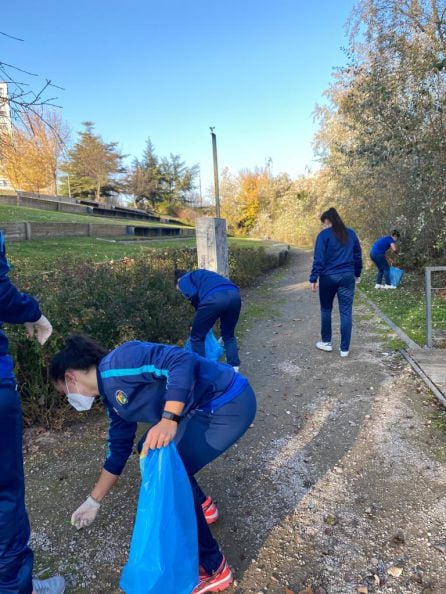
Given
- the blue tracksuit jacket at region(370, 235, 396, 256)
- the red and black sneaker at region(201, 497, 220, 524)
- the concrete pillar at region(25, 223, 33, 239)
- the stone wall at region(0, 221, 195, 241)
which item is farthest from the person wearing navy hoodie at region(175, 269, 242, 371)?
the concrete pillar at region(25, 223, 33, 239)

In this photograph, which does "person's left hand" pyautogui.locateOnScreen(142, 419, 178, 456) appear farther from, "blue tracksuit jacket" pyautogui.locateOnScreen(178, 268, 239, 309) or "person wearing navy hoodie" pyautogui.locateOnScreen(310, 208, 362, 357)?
"person wearing navy hoodie" pyautogui.locateOnScreen(310, 208, 362, 357)

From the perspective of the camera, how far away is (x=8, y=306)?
1.76 meters

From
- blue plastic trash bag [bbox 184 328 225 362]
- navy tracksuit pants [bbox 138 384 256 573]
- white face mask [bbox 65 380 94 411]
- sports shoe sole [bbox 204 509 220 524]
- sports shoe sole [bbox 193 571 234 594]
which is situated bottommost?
sports shoe sole [bbox 193 571 234 594]

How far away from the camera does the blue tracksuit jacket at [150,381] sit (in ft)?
5.69

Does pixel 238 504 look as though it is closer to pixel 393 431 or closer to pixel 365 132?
pixel 393 431

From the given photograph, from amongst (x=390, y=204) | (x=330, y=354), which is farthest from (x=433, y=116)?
(x=330, y=354)

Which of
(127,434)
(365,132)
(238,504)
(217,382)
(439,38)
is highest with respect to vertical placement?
(439,38)

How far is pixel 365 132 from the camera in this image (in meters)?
9.67

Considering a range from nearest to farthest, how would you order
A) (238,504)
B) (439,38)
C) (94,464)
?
(238,504), (94,464), (439,38)

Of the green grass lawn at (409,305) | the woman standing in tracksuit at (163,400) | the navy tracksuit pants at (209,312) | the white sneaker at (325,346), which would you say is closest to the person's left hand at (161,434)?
the woman standing in tracksuit at (163,400)

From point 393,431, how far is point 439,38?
339 inches

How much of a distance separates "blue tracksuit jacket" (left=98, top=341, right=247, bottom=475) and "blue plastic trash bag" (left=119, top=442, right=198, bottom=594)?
21 cm

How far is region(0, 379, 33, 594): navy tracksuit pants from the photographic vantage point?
1.72 metres

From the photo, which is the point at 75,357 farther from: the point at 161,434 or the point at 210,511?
the point at 210,511
